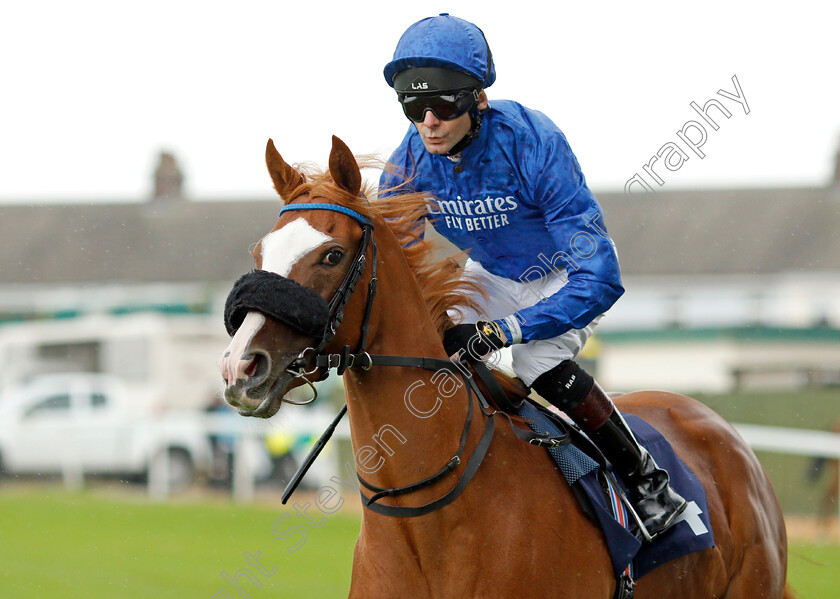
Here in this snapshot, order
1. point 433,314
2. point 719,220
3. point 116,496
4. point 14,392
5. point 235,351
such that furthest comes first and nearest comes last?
point 719,220
point 14,392
point 116,496
point 433,314
point 235,351

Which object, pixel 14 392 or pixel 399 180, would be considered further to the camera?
pixel 14 392

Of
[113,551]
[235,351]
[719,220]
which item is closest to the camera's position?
[235,351]

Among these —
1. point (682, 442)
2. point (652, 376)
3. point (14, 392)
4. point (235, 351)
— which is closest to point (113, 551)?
point (682, 442)

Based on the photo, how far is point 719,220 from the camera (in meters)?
31.0

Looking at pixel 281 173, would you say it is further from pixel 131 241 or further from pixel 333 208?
pixel 131 241

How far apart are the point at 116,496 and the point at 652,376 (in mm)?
12586

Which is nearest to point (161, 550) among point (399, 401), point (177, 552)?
point (177, 552)

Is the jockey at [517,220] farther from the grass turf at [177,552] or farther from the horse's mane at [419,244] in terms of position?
the grass turf at [177,552]

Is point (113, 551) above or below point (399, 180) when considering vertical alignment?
below

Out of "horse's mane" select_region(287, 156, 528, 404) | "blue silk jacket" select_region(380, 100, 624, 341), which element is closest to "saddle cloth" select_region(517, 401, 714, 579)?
"horse's mane" select_region(287, 156, 528, 404)

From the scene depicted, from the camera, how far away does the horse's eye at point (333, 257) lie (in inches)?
104

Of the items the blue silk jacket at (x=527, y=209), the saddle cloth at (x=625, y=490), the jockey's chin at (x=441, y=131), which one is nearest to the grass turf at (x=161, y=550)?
the saddle cloth at (x=625, y=490)

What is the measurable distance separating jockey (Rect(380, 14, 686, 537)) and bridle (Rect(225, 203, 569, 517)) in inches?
7.9

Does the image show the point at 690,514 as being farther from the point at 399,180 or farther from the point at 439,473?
the point at 399,180
